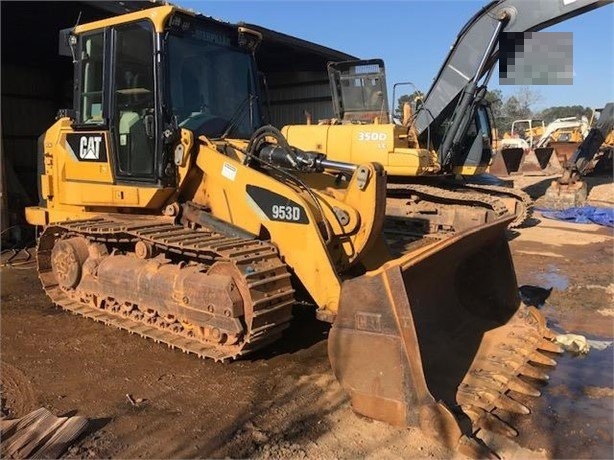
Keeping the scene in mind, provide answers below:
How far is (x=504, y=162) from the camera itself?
19125mm

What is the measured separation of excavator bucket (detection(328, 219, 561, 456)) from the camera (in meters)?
3.35

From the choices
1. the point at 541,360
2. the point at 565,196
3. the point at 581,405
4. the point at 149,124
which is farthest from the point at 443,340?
the point at 565,196

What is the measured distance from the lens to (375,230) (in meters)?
4.38

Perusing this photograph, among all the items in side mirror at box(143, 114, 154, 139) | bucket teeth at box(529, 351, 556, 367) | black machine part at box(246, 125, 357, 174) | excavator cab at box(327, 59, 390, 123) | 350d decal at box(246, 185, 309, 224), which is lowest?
bucket teeth at box(529, 351, 556, 367)

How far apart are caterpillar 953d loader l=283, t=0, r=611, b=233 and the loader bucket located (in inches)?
313

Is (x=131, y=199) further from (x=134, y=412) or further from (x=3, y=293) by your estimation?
(x=3, y=293)

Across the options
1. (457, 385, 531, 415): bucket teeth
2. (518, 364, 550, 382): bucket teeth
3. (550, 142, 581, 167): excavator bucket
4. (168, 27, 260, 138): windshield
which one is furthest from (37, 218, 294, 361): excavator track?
(550, 142, 581, 167): excavator bucket

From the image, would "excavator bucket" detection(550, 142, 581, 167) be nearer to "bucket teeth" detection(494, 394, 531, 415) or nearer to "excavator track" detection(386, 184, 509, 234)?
"excavator track" detection(386, 184, 509, 234)

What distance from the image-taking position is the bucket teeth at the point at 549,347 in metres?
4.67

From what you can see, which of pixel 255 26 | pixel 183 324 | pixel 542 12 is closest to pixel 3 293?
pixel 183 324

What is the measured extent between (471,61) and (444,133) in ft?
4.44

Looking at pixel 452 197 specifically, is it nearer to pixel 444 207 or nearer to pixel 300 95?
pixel 444 207

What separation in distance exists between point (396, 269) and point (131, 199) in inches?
121

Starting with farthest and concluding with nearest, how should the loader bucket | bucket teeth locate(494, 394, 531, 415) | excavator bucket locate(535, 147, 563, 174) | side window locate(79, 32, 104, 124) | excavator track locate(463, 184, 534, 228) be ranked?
1. excavator bucket locate(535, 147, 563, 174)
2. the loader bucket
3. excavator track locate(463, 184, 534, 228)
4. side window locate(79, 32, 104, 124)
5. bucket teeth locate(494, 394, 531, 415)
